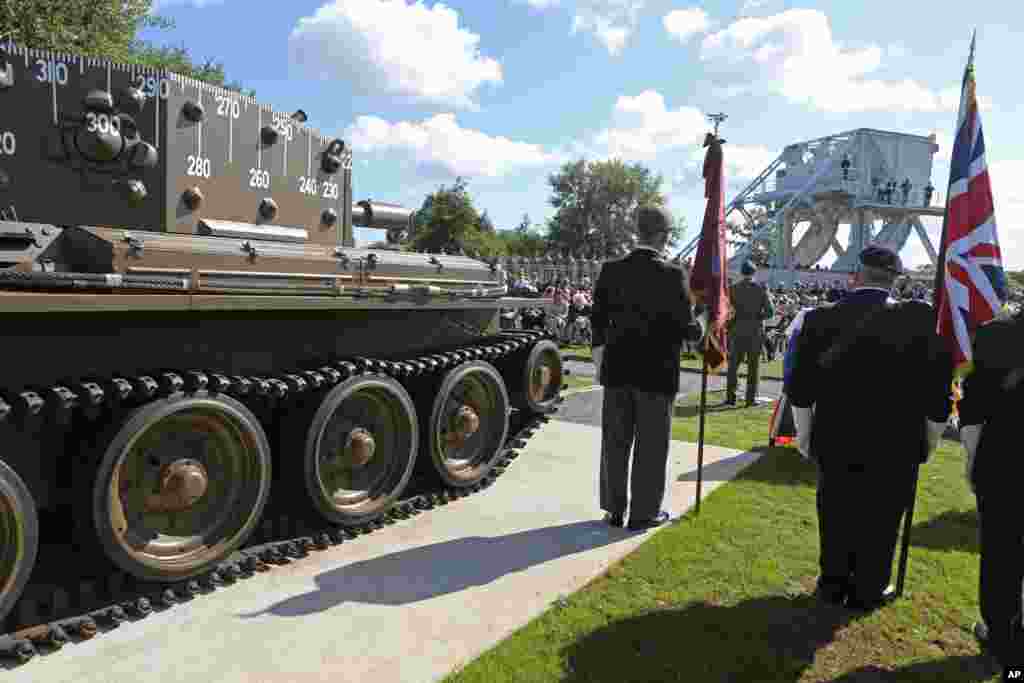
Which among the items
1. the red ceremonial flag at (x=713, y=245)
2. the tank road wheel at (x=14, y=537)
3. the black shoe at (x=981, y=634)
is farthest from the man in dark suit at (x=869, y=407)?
the tank road wheel at (x=14, y=537)

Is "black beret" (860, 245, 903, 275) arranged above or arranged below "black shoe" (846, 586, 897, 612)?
above

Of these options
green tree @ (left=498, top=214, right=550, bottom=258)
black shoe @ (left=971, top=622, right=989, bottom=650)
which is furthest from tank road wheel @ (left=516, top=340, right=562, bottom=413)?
green tree @ (left=498, top=214, right=550, bottom=258)

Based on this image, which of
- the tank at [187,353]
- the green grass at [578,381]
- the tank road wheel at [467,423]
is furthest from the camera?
the green grass at [578,381]

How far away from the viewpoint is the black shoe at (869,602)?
437 cm

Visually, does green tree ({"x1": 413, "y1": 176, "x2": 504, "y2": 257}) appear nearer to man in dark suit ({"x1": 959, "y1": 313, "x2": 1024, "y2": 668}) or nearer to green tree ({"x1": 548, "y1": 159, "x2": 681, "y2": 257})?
green tree ({"x1": 548, "y1": 159, "x2": 681, "y2": 257})

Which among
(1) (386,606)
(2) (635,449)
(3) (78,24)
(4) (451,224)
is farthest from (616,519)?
(4) (451,224)

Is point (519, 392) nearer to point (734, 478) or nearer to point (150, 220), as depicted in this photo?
point (734, 478)

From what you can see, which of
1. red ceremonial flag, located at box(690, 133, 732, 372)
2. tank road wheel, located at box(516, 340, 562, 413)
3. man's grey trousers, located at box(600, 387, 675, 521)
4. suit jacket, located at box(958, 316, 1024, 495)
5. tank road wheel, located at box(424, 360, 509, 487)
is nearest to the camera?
suit jacket, located at box(958, 316, 1024, 495)

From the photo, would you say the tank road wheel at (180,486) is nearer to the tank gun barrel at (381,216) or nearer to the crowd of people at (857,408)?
the crowd of people at (857,408)

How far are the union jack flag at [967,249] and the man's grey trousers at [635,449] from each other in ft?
6.18

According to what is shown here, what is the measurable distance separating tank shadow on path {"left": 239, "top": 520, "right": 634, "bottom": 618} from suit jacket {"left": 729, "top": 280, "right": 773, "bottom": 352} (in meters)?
6.22

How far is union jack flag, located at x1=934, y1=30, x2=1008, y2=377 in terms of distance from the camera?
4180 millimetres

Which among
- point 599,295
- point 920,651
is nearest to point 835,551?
point 920,651

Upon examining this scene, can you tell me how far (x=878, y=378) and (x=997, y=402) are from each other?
628 millimetres
